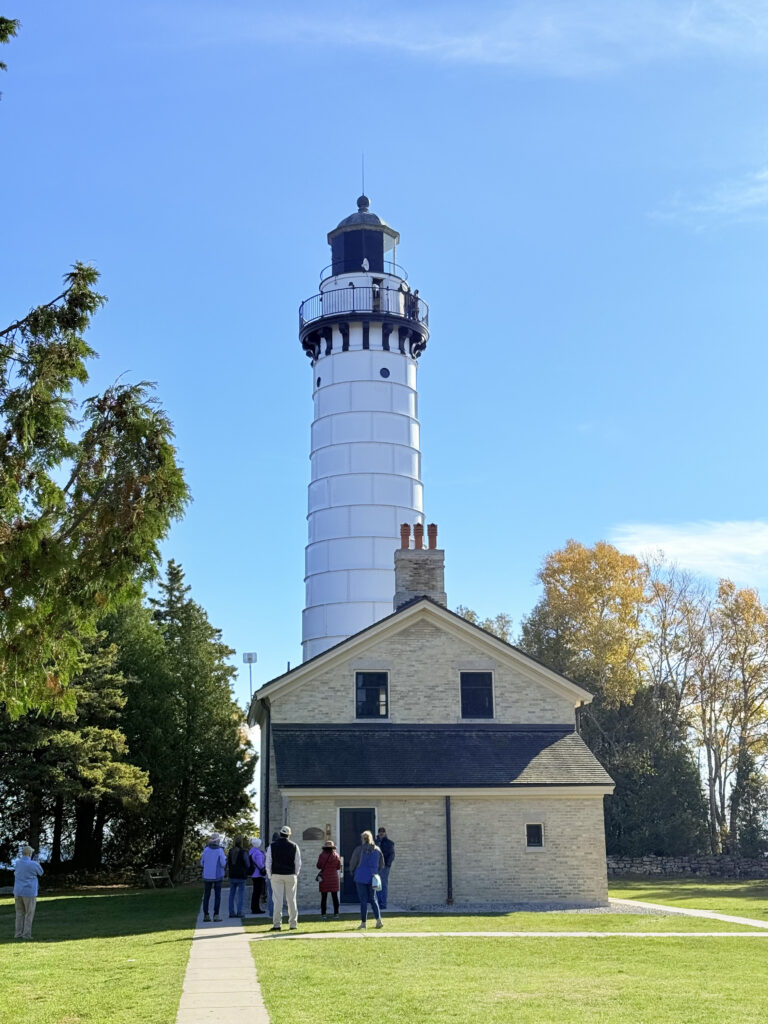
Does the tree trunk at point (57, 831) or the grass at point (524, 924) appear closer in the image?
the grass at point (524, 924)

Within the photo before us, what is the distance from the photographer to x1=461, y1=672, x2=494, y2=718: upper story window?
1049 inches

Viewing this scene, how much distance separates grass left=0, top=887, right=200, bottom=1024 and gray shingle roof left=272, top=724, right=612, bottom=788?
380cm

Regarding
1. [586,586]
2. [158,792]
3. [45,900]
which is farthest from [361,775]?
[586,586]

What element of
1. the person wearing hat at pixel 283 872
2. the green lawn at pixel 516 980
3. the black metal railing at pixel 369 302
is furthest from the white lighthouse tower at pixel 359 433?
the green lawn at pixel 516 980

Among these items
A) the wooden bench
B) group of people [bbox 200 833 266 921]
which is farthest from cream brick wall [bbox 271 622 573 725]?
the wooden bench

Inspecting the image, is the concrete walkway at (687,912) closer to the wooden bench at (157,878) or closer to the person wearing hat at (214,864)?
the person wearing hat at (214,864)

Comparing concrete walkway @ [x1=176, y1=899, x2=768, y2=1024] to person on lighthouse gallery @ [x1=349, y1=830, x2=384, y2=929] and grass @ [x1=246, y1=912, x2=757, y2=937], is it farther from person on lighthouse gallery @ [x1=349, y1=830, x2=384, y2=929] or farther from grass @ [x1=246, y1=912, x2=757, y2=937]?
grass @ [x1=246, y1=912, x2=757, y2=937]

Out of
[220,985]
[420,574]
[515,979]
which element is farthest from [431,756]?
[220,985]

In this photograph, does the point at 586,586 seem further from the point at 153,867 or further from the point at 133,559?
the point at 133,559

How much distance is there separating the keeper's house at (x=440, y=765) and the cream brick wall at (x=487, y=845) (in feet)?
0.09

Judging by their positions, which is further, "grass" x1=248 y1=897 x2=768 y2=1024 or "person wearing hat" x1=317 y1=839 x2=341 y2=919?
"person wearing hat" x1=317 y1=839 x2=341 y2=919

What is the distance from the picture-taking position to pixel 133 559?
10.6 metres

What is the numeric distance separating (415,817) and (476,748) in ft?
7.02

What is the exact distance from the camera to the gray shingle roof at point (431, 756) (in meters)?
24.3
